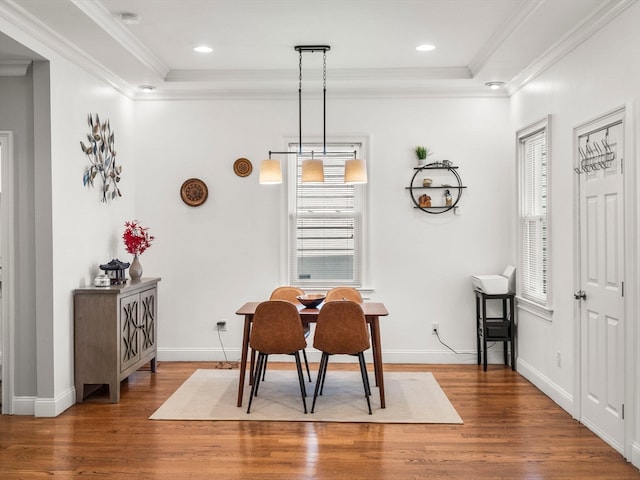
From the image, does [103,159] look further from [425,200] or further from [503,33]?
[503,33]

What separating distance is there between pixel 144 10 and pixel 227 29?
0.66m

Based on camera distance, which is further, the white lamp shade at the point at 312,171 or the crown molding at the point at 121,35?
the white lamp shade at the point at 312,171

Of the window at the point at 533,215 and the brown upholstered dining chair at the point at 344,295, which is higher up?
the window at the point at 533,215

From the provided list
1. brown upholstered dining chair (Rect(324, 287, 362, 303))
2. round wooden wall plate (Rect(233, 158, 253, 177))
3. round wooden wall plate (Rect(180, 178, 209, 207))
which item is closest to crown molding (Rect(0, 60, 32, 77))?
round wooden wall plate (Rect(180, 178, 209, 207))

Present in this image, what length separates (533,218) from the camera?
5449mm

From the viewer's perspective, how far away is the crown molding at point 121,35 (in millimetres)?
3799

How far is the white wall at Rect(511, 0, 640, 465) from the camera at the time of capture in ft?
11.4

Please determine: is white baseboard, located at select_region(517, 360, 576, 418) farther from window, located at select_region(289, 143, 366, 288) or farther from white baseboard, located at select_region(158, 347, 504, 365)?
window, located at select_region(289, 143, 366, 288)

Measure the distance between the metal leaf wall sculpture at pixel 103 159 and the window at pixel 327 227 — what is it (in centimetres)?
173

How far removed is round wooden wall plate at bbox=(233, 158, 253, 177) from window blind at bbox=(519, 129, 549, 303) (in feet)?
8.79

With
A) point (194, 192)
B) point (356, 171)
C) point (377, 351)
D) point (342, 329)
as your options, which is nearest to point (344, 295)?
point (377, 351)

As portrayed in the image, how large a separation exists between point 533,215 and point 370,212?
1.56m

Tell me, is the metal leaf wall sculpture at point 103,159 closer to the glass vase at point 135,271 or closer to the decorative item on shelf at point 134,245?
the decorative item on shelf at point 134,245

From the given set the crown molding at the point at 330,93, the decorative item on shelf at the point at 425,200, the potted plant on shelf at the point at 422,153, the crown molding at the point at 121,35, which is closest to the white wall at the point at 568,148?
the crown molding at the point at 330,93
